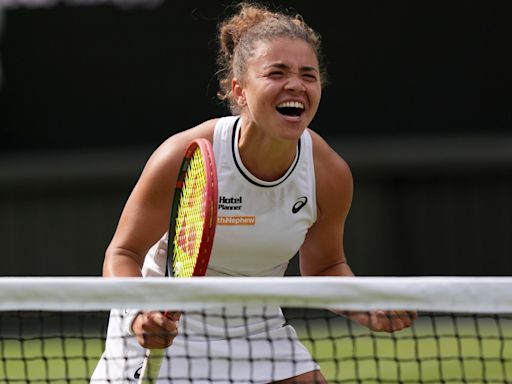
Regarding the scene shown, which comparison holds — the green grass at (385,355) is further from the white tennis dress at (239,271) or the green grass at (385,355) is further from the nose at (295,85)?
the nose at (295,85)

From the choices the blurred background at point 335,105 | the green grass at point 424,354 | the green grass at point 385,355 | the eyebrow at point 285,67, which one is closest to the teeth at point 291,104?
the eyebrow at point 285,67

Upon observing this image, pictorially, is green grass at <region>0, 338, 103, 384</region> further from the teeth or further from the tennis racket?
the teeth

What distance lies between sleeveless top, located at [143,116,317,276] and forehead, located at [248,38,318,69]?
28cm

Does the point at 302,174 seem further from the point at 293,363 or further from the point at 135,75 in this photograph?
the point at 135,75

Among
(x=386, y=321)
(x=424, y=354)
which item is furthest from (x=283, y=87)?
(x=424, y=354)

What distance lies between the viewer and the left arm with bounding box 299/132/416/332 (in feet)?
14.7

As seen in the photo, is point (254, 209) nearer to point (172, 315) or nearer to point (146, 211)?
point (146, 211)

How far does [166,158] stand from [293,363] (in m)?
0.80

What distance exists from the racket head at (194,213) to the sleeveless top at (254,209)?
14cm

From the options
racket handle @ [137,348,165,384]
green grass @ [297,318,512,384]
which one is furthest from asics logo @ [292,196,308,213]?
green grass @ [297,318,512,384]

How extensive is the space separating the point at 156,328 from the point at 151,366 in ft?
1.11

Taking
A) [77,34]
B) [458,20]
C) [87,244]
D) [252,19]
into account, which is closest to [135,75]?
[77,34]

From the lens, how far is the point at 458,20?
30.0 ft

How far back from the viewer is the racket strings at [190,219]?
408cm
